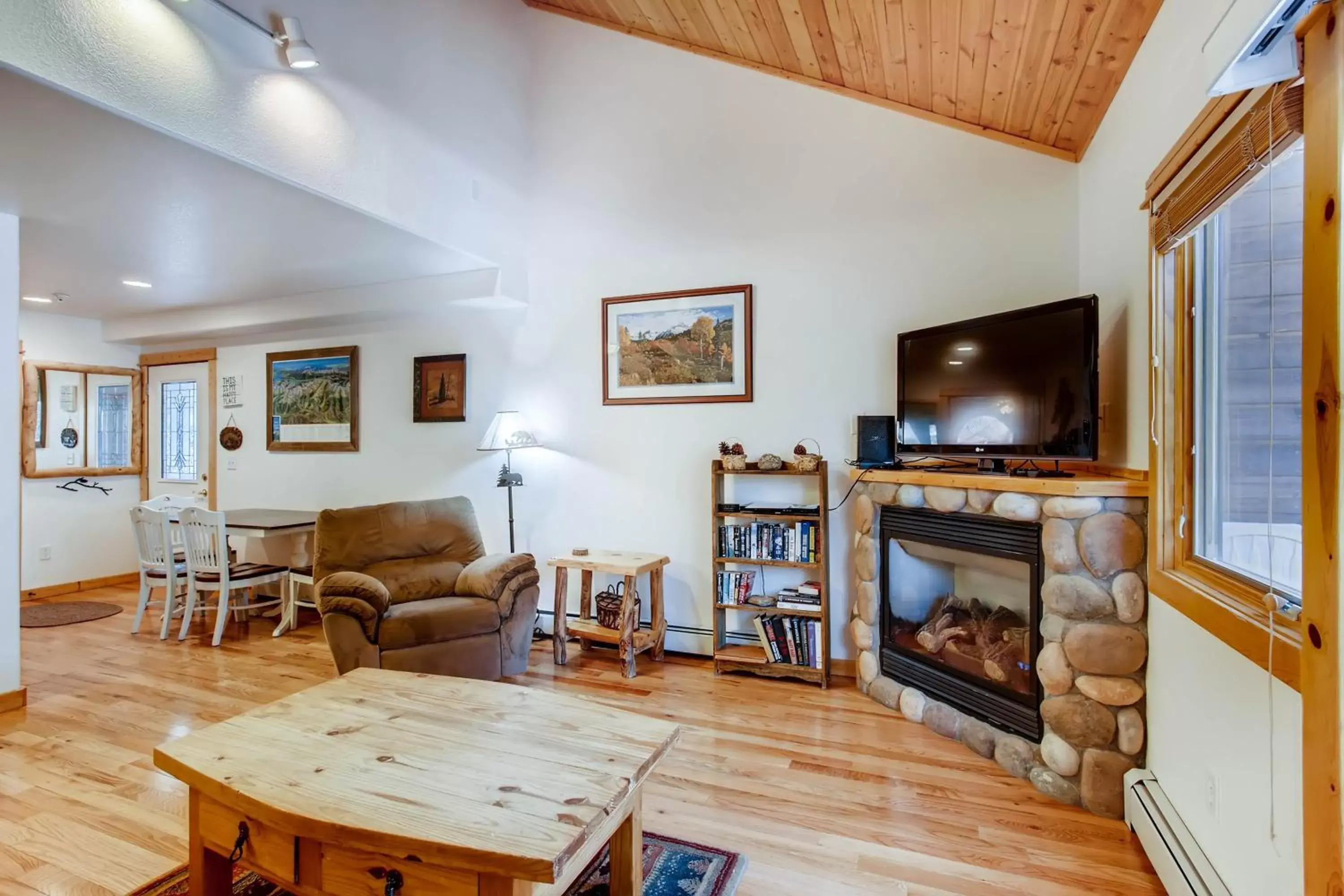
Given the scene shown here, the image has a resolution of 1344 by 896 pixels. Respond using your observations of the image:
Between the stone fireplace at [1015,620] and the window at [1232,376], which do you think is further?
the stone fireplace at [1015,620]

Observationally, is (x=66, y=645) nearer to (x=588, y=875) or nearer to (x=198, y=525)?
(x=198, y=525)

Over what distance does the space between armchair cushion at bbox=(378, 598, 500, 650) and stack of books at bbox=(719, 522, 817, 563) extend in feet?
4.20

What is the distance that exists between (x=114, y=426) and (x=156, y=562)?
2491mm

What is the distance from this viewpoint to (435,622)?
3.04 m

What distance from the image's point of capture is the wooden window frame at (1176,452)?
1710 millimetres

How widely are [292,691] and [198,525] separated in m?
1.51

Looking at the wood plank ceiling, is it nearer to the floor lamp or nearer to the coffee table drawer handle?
the floor lamp

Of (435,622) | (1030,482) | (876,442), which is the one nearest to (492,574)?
(435,622)

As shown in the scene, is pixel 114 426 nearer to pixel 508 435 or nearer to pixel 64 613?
pixel 64 613

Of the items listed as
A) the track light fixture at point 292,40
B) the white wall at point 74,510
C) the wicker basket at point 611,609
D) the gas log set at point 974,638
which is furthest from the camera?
the white wall at point 74,510

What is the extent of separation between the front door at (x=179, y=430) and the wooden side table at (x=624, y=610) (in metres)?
3.91

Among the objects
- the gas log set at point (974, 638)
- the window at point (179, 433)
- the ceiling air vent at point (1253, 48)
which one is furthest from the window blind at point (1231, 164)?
the window at point (179, 433)

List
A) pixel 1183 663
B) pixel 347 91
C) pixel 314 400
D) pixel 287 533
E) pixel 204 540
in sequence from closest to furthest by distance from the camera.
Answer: pixel 1183 663, pixel 347 91, pixel 204 540, pixel 287 533, pixel 314 400

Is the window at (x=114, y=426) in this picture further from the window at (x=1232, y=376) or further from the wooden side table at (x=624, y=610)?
the window at (x=1232, y=376)
